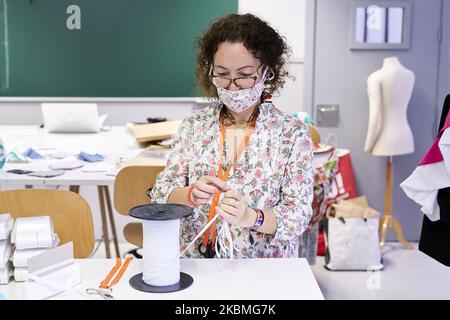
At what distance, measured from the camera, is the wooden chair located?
2.12m

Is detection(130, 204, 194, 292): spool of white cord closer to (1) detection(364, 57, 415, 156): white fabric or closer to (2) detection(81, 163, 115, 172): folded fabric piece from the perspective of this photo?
(2) detection(81, 163, 115, 172): folded fabric piece

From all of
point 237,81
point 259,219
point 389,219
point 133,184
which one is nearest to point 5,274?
point 259,219

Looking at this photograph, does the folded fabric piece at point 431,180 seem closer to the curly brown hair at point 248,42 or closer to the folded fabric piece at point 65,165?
the curly brown hair at point 248,42

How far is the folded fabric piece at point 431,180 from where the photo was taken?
1686mm

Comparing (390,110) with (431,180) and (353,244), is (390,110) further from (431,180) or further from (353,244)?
(431,180)

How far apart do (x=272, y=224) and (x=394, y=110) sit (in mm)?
2278

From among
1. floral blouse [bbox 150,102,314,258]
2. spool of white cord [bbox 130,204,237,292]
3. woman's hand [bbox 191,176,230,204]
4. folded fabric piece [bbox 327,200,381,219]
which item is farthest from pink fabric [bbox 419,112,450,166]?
folded fabric piece [bbox 327,200,381,219]

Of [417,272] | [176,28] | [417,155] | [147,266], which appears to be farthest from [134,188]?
[417,155]

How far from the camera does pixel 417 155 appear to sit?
369 cm

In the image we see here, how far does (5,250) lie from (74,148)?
170 cm

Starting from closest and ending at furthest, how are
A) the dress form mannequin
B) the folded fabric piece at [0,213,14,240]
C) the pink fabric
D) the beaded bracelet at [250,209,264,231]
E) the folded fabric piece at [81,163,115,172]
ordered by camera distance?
1. the folded fabric piece at [0,213,14,240]
2. the beaded bracelet at [250,209,264,231]
3. the pink fabric
4. the folded fabric piece at [81,163,115,172]
5. the dress form mannequin

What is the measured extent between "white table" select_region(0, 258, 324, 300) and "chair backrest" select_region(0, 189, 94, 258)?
31cm

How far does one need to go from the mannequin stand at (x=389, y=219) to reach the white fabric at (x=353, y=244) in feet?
1.36

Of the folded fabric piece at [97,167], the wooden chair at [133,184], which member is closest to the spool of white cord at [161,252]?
the wooden chair at [133,184]
